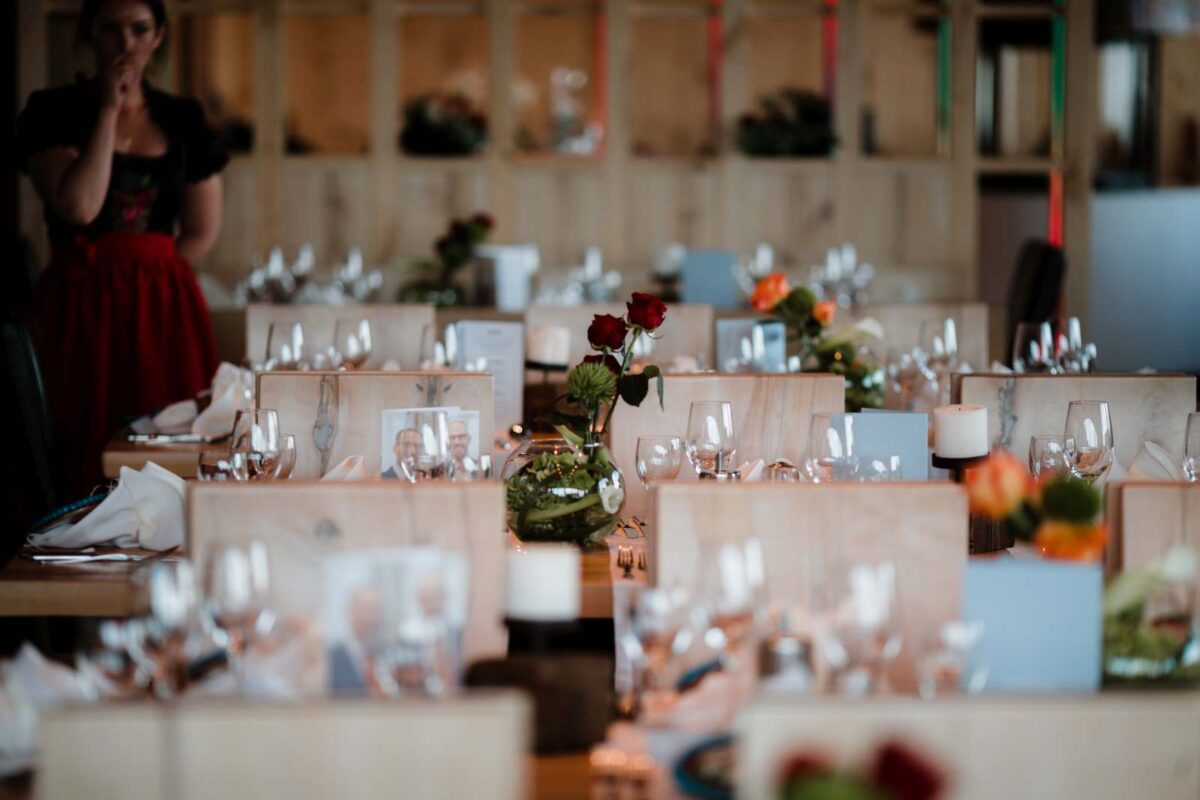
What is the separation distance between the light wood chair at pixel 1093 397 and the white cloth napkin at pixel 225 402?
155cm

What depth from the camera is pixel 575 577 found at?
5.21ft

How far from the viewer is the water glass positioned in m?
1.46

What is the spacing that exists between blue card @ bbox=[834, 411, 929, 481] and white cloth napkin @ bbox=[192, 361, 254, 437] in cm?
152

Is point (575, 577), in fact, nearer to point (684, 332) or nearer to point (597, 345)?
point (597, 345)

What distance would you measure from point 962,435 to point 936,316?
2.26m

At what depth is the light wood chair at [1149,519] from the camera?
1.76 meters

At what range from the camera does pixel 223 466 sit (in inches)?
93.6

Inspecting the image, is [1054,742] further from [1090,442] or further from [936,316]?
[936,316]

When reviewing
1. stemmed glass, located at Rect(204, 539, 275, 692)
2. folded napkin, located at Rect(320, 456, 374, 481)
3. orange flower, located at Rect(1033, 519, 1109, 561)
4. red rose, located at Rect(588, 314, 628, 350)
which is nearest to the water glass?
orange flower, located at Rect(1033, 519, 1109, 561)

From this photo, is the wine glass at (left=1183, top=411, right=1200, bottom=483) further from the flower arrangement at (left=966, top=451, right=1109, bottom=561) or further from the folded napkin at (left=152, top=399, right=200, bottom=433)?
the folded napkin at (left=152, top=399, right=200, bottom=433)

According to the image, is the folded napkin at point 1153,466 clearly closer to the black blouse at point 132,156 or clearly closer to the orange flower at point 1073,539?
the orange flower at point 1073,539

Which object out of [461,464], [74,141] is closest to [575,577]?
[461,464]

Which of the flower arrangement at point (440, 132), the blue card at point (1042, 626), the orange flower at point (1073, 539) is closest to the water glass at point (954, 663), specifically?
the blue card at point (1042, 626)

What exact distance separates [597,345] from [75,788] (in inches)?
54.9
